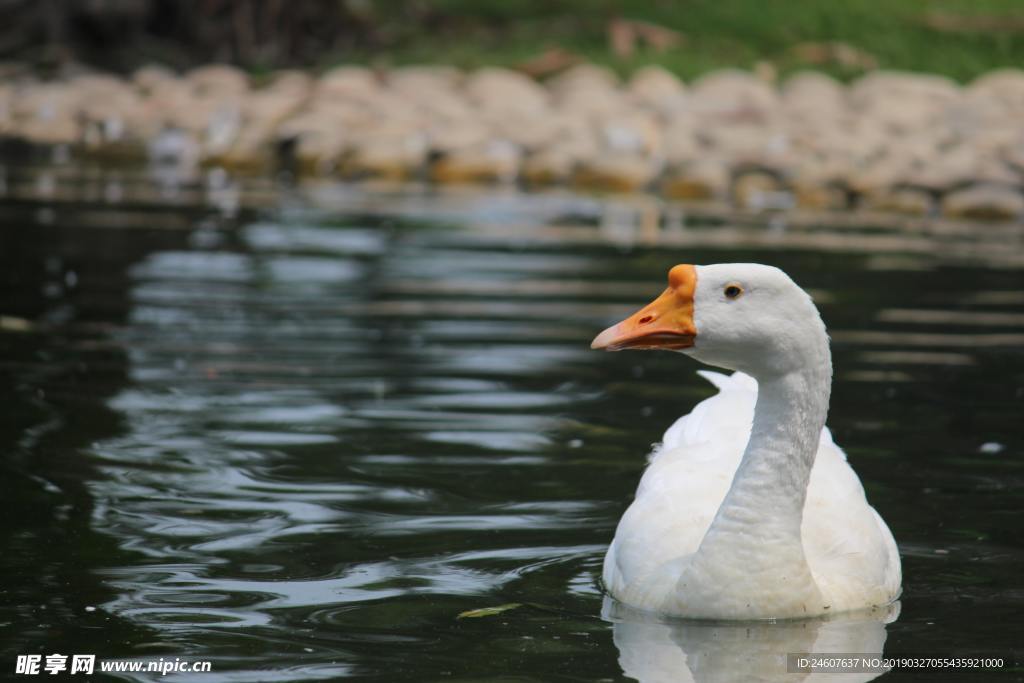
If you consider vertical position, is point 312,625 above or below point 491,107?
below

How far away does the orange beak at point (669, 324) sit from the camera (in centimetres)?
475

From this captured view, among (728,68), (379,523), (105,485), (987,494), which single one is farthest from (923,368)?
(728,68)

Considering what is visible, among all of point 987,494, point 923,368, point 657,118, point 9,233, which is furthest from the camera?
point 657,118

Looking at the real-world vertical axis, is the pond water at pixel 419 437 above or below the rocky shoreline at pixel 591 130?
below

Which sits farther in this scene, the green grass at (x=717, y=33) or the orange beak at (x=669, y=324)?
the green grass at (x=717, y=33)

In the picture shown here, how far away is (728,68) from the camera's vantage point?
22.7m

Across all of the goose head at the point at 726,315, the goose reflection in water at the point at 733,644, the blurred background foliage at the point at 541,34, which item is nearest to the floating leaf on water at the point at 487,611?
the goose reflection in water at the point at 733,644

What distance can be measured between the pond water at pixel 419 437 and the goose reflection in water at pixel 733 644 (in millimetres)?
11

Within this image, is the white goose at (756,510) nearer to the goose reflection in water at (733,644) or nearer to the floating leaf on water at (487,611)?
the goose reflection in water at (733,644)

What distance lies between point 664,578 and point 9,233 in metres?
9.50

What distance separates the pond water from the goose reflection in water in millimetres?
11

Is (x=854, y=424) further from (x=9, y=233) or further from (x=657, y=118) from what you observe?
(x=657, y=118)

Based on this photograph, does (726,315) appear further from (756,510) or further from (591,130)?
(591,130)

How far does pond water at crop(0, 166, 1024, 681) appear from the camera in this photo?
4.80 metres
